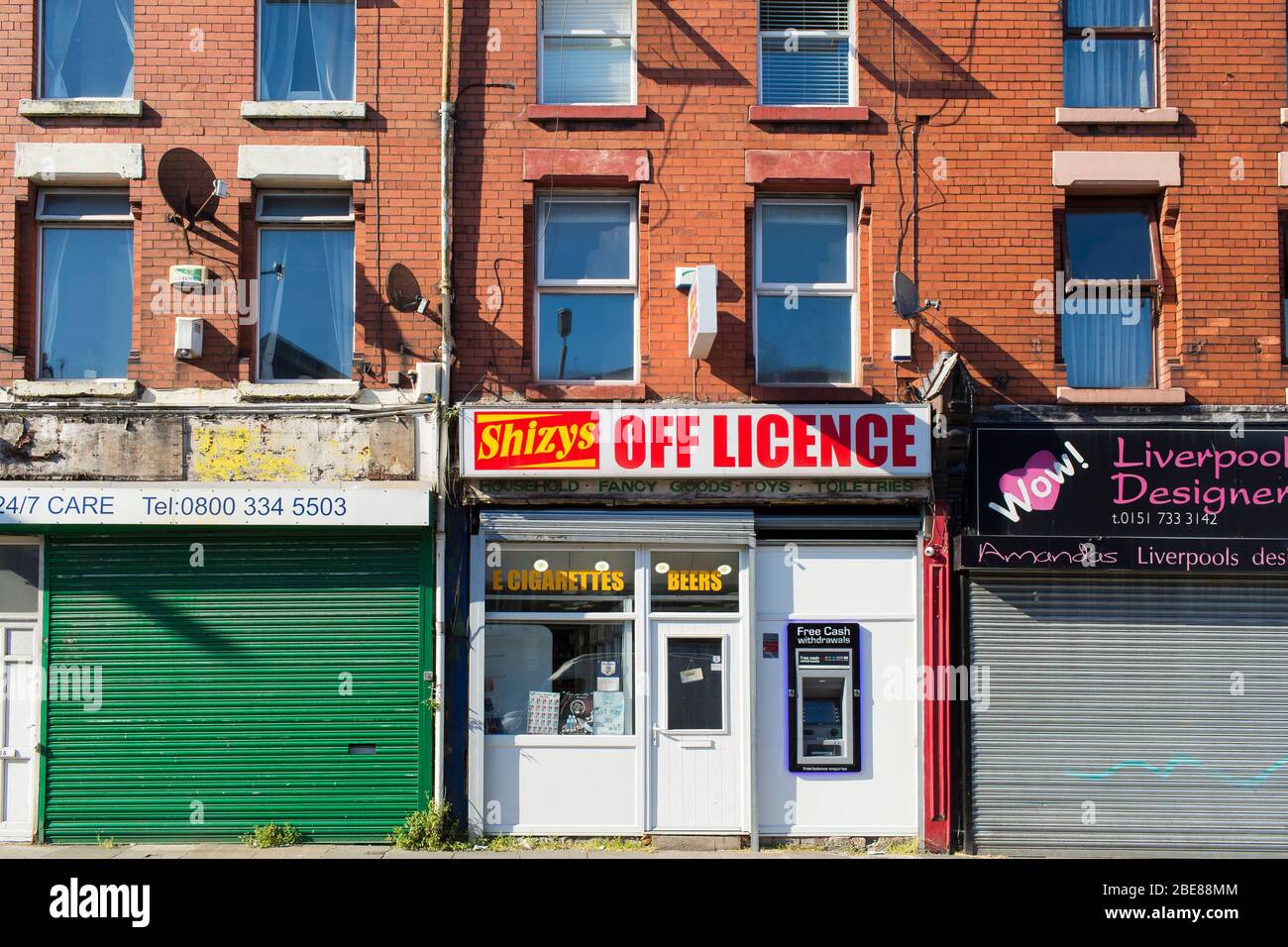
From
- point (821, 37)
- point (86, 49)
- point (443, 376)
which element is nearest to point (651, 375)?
point (443, 376)

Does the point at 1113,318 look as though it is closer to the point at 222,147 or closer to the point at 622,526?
the point at 622,526

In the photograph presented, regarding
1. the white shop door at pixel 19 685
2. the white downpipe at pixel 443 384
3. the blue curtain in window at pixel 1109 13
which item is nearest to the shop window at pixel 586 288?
the white downpipe at pixel 443 384

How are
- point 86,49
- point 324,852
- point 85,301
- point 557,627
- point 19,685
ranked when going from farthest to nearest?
point 86,49 → point 85,301 → point 557,627 → point 19,685 → point 324,852

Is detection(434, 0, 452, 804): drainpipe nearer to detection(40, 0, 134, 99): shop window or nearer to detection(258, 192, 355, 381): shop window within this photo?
detection(258, 192, 355, 381): shop window

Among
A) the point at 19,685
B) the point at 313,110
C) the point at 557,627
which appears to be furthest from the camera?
the point at 313,110

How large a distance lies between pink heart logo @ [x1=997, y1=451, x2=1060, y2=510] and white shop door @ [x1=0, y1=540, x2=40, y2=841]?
30.2ft

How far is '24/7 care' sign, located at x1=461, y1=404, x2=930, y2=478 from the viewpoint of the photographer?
11258mm

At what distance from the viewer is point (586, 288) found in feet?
39.2

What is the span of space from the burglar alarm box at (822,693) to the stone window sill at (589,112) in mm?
5127

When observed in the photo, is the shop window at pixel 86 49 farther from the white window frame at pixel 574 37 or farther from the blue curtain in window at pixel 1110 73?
the blue curtain in window at pixel 1110 73

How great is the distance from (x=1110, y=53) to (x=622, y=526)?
A: 679 centimetres

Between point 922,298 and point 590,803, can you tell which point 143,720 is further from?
point 922,298

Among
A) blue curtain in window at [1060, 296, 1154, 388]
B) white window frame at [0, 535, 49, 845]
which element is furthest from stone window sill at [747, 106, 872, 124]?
white window frame at [0, 535, 49, 845]

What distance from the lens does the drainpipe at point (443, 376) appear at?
1126 cm
